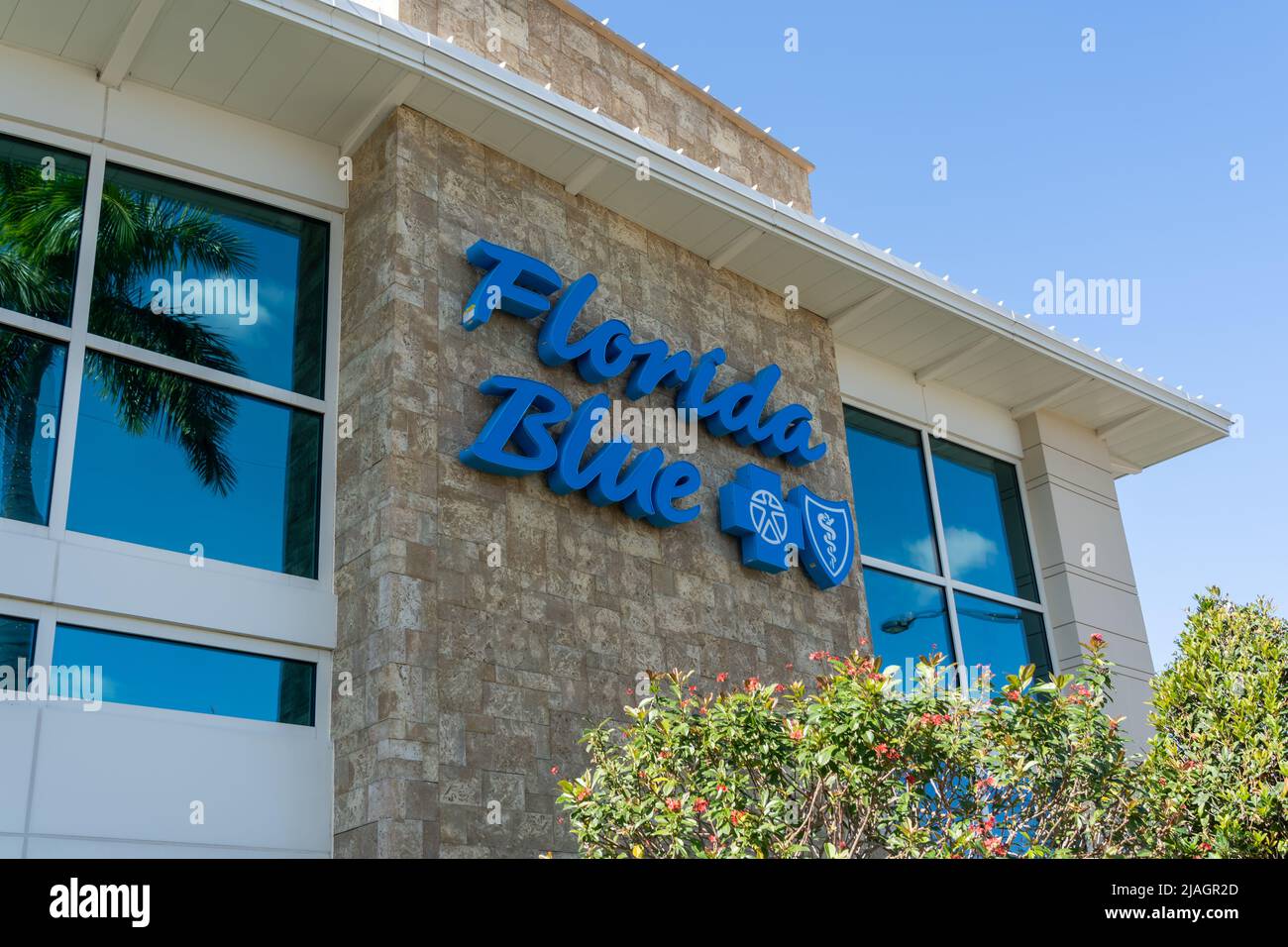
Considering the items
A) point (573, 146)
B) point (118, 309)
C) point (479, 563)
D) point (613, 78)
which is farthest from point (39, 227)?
point (613, 78)

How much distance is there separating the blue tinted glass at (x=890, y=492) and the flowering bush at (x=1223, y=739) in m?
4.66

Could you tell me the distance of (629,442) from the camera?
1060 centimetres

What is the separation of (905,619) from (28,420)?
327 inches

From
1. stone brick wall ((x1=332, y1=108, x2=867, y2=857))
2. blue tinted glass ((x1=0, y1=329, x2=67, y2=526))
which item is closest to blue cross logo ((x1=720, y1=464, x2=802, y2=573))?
stone brick wall ((x1=332, y1=108, x2=867, y2=857))

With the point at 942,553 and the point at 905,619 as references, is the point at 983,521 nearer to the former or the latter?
the point at 942,553

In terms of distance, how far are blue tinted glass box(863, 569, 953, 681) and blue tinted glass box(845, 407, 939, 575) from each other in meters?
0.25

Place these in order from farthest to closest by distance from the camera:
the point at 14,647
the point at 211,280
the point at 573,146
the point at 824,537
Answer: the point at 824,537 < the point at 573,146 < the point at 211,280 < the point at 14,647

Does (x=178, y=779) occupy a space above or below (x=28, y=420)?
below

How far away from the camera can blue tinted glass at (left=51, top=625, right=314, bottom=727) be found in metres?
8.20

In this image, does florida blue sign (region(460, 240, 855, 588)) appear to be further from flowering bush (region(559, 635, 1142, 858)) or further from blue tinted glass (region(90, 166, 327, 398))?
flowering bush (region(559, 635, 1142, 858))

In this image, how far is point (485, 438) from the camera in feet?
31.1

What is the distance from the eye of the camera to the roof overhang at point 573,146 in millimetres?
9297

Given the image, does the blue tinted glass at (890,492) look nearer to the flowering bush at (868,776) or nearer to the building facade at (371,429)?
the building facade at (371,429)

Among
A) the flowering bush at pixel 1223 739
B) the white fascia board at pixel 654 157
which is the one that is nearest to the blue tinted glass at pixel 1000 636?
the white fascia board at pixel 654 157
